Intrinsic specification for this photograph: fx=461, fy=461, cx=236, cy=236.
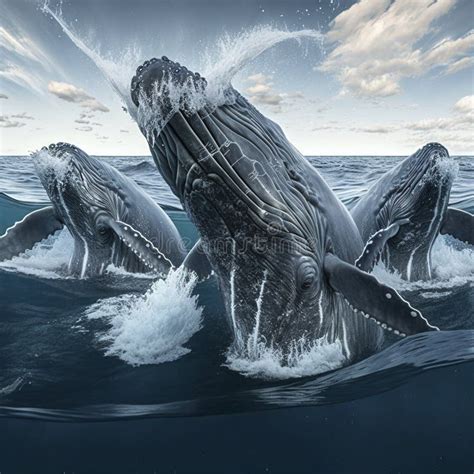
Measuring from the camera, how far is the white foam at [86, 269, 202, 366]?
7034 millimetres

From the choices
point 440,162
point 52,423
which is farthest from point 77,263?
point 440,162

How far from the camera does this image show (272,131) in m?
5.52

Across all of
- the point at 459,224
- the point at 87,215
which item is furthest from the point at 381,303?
the point at 87,215

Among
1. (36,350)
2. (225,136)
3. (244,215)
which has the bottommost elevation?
(36,350)

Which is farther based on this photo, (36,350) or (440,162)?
(440,162)

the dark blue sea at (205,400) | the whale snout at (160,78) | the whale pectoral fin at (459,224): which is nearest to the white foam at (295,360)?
the dark blue sea at (205,400)

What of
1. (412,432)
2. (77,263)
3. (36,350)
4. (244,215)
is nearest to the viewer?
(412,432)

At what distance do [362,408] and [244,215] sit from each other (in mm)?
2460

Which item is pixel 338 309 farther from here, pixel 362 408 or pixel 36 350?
pixel 36 350

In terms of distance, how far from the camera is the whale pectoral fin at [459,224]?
11234mm

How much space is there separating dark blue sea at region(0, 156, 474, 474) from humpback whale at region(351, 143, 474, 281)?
8.69 feet

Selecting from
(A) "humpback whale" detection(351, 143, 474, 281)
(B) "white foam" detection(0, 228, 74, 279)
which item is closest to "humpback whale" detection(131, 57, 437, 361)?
(A) "humpback whale" detection(351, 143, 474, 281)

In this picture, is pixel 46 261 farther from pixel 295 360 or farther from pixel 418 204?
pixel 418 204

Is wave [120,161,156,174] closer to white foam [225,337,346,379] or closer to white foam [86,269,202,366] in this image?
white foam [86,269,202,366]
